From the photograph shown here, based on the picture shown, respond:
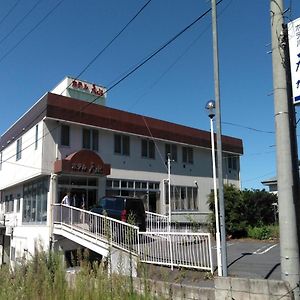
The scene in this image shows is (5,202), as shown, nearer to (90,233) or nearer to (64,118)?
(64,118)

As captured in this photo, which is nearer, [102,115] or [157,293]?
[157,293]

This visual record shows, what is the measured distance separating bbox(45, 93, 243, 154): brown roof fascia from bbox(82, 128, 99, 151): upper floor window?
0.61 m

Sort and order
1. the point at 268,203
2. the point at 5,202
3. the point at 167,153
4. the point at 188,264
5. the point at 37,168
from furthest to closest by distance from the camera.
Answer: the point at 5,202, the point at 167,153, the point at 268,203, the point at 37,168, the point at 188,264

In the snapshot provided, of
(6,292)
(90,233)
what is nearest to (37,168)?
(90,233)

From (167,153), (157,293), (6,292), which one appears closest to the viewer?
(157,293)

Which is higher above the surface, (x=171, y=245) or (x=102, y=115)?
(x=102, y=115)

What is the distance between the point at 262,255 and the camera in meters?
16.4

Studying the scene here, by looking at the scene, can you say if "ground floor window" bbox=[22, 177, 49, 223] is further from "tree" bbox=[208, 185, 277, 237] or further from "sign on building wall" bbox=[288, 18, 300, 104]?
"sign on building wall" bbox=[288, 18, 300, 104]

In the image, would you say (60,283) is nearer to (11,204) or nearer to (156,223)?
(156,223)

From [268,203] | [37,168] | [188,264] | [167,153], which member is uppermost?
[167,153]

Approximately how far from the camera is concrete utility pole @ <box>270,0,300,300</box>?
6598mm

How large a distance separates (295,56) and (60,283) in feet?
15.9

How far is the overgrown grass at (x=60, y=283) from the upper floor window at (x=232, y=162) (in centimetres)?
3276

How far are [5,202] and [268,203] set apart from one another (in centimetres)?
1995
